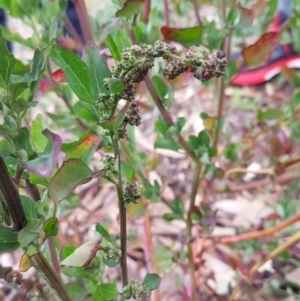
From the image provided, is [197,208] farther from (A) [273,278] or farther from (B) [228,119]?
(B) [228,119]

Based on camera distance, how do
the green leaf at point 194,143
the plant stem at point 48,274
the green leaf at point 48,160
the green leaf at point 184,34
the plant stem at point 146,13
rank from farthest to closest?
1. the plant stem at point 146,13
2. the green leaf at point 194,143
3. the green leaf at point 184,34
4. the plant stem at point 48,274
5. the green leaf at point 48,160

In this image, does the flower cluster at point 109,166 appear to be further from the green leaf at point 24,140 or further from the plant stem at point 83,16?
the plant stem at point 83,16

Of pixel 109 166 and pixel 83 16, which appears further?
pixel 83 16

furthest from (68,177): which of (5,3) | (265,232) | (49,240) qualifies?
(265,232)

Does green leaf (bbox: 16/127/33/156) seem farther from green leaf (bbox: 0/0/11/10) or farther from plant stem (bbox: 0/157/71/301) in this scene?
green leaf (bbox: 0/0/11/10)

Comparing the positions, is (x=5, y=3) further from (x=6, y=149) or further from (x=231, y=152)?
(x=231, y=152)

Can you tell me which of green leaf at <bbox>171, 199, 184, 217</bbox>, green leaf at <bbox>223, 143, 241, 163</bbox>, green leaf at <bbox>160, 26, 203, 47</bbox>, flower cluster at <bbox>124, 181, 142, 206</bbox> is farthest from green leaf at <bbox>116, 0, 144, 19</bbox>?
green leaf at <bbox>223, 143, 241, 163</bbox>

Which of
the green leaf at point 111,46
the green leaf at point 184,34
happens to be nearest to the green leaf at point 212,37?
the green leaf at point 184,34
